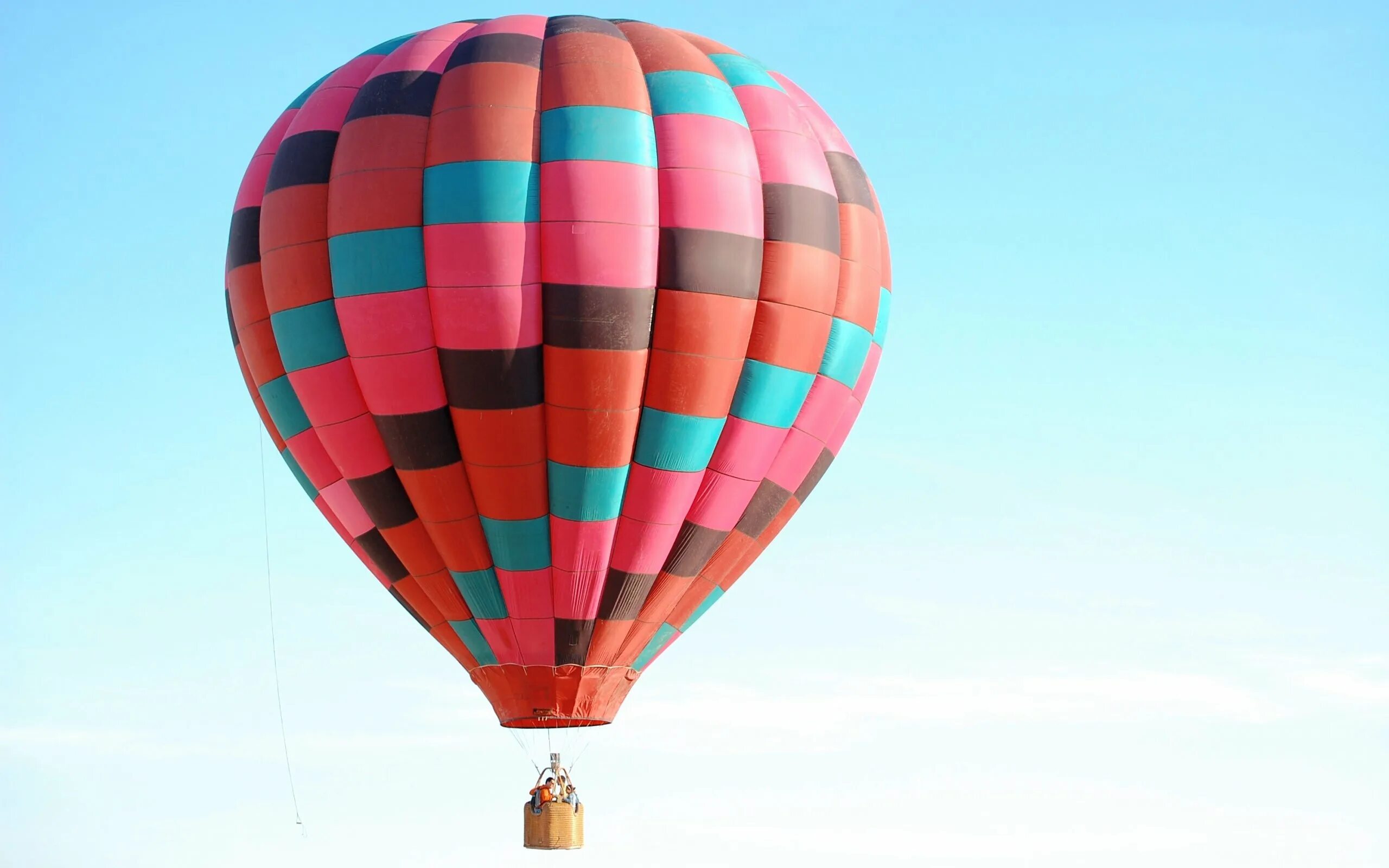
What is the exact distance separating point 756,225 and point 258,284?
4.41m

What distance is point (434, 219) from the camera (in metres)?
14.4

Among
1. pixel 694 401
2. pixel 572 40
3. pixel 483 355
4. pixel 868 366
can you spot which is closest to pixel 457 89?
pixel 572 40

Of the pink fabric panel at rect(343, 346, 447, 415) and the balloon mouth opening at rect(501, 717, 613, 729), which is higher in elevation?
the pink fabric panel at rect(343, 346, 447, 415)

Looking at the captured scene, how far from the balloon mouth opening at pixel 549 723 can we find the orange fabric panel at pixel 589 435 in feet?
7.58

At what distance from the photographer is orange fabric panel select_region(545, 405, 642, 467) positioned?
1462cm

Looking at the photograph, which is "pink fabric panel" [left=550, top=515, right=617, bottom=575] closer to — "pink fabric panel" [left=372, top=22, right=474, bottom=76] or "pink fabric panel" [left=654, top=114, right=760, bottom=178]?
"pink fabric panel" [left=654, top=114, right=760, bottom=178]

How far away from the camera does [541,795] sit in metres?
15.5

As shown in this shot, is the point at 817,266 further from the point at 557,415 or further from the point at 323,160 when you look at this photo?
the point at 323,160

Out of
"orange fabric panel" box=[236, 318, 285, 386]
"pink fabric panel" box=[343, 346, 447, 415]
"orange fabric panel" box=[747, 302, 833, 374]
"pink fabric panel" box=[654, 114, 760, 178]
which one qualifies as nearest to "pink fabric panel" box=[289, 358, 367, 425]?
"pink fabric panel" box=[343, 346, 447, 415]

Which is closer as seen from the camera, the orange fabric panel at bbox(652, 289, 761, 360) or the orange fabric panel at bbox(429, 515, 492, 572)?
the orange fabric panel at bbox(652, 289, 761, 360)

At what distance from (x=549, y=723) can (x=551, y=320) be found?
3.57 m

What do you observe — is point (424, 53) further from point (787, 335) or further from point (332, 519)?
point (332, 519)

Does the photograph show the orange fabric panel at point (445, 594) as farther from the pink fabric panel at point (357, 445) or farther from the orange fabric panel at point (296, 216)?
Result: the orange fabric panel at point (296, 216)

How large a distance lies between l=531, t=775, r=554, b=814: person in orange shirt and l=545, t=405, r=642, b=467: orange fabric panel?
292 centimetres
